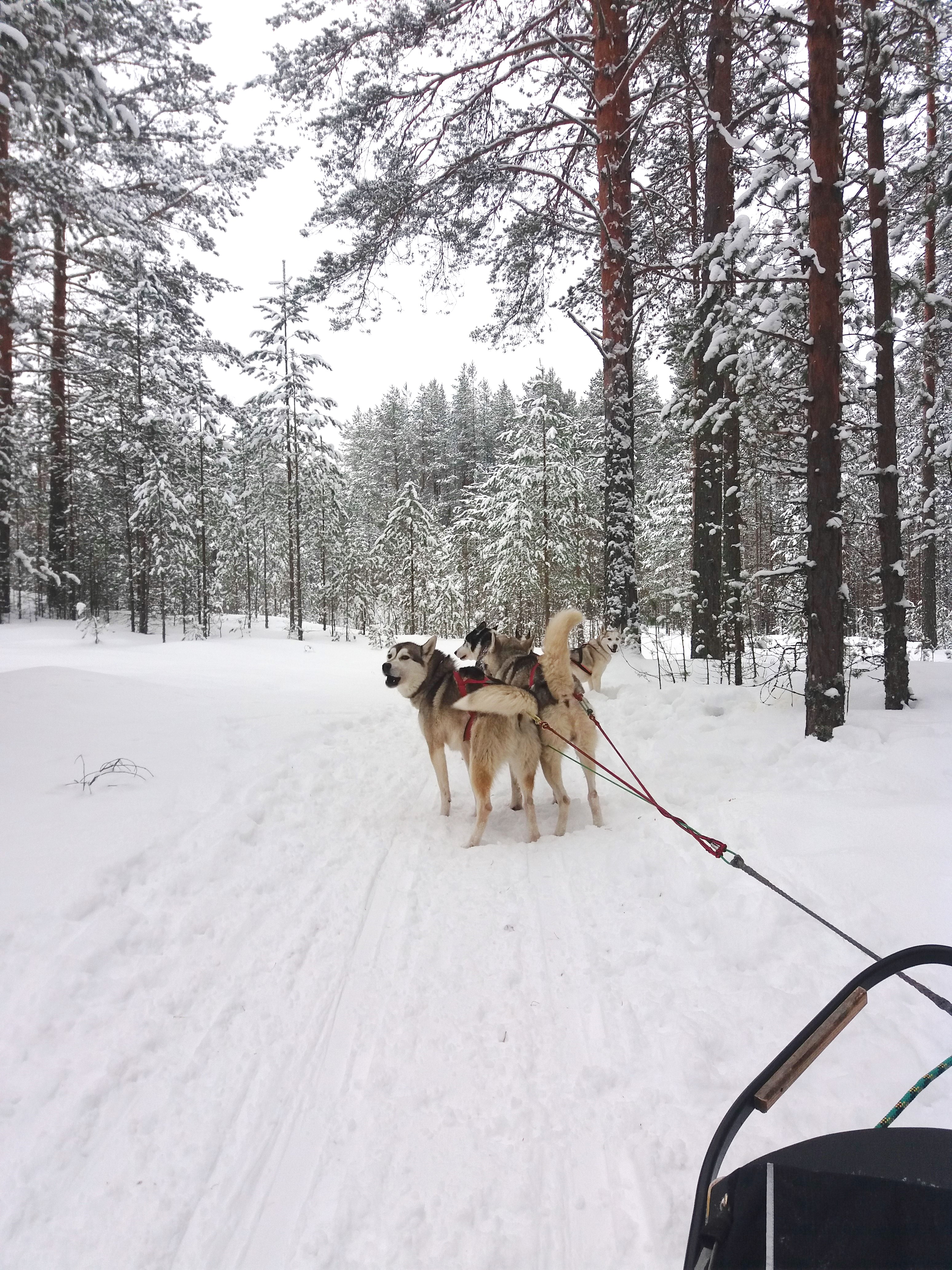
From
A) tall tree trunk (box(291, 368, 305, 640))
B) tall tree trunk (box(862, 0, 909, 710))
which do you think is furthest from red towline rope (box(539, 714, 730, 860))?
tall tree trunk (box(291, 368, 305, 640))

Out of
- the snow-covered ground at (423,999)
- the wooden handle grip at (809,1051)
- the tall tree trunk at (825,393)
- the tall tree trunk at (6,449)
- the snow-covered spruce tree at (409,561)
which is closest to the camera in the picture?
the wooden handle grip at (809,1051)

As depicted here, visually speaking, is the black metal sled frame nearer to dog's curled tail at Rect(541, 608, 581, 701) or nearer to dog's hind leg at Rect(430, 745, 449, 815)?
dog's curled tail at Rect(541, 608, 581, 701)

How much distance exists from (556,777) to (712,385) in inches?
226

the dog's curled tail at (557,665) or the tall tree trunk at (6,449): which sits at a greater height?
the tall tree trunk at (6,449)

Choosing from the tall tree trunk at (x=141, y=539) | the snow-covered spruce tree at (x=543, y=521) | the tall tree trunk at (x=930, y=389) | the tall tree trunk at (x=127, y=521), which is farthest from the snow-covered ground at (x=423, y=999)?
the tall tree trunk at (x=127, y=521)

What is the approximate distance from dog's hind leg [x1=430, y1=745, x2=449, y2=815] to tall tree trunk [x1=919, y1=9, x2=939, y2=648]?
638cm

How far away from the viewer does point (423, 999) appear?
2.74 meters

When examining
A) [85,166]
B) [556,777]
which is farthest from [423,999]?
[85,166]

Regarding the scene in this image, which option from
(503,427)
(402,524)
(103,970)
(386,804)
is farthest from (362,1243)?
(503,427)

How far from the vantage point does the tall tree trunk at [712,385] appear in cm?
638

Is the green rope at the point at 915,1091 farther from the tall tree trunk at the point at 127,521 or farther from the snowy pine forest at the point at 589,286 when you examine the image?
the tall tree trunk at the point at 127,521

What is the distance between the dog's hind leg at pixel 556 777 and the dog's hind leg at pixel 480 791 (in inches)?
20.5

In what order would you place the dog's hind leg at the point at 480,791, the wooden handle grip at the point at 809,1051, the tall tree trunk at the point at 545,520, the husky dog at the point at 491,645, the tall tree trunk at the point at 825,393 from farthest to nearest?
the tall tree trunk at the point at 545,520 < the husky dog at the point at 491,645 < the tall tree trunk at the point at 825,393 < the dog's hind leg at the point at 480,791 < the wooden handle grip at the point at 809,1051

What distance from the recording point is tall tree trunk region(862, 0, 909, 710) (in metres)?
5.59
